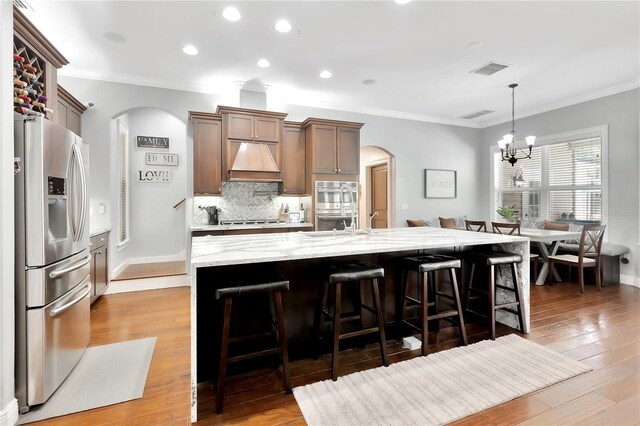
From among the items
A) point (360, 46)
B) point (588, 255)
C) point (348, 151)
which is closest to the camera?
point (360, 46)

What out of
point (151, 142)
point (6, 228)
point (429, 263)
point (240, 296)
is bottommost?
point (240, 296)

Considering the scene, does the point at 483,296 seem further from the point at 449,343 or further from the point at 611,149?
the point at 611,149

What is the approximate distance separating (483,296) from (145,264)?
5.58m

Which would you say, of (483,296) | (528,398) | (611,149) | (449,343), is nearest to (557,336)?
(483,296)

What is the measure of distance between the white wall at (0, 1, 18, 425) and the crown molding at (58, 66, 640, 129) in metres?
2.81

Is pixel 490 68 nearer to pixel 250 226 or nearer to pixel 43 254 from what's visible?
pixel 250 226

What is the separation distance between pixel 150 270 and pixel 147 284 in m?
0.73

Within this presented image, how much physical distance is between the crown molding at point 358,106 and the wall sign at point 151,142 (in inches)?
69.3

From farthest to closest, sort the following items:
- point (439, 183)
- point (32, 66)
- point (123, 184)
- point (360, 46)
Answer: point (439, 183), point (123, 184), point (360, 46), point (32, 66)

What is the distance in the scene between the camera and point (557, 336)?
9.43 ft

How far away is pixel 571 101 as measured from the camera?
5348mm

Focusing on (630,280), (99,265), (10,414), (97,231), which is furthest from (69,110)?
(630,280)

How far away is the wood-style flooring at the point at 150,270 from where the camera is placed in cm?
465

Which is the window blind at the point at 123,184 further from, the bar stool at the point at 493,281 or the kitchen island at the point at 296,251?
the bar stool at the point at 493,281
